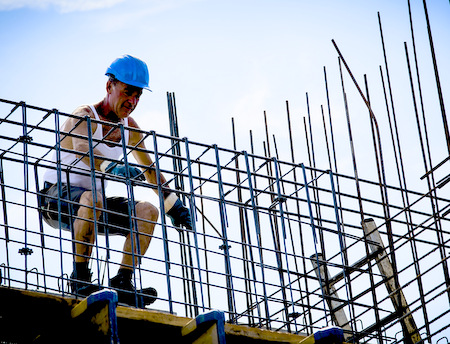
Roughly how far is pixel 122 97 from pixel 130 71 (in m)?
0.18

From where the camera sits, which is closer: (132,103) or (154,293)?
(154,293)

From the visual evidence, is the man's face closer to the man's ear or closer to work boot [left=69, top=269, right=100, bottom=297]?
the man's ear

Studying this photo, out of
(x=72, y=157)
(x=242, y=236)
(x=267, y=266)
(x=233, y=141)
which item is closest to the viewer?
(x=267, y=266)

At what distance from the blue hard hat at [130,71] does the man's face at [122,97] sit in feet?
0.15

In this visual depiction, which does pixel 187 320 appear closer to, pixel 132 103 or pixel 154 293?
pixel 154 293

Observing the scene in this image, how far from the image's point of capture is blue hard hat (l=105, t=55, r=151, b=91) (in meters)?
5.21

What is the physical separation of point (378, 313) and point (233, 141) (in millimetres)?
2669

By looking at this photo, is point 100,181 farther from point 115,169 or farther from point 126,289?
point 126,289

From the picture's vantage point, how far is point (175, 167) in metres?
7.07

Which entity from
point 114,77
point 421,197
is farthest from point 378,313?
point 114,77

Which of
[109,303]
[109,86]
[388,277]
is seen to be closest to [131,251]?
[109,303]

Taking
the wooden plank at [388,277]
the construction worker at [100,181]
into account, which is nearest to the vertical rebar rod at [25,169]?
the construction worker at [100,181]

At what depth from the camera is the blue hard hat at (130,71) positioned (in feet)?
17.1

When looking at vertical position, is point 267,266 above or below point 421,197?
below
